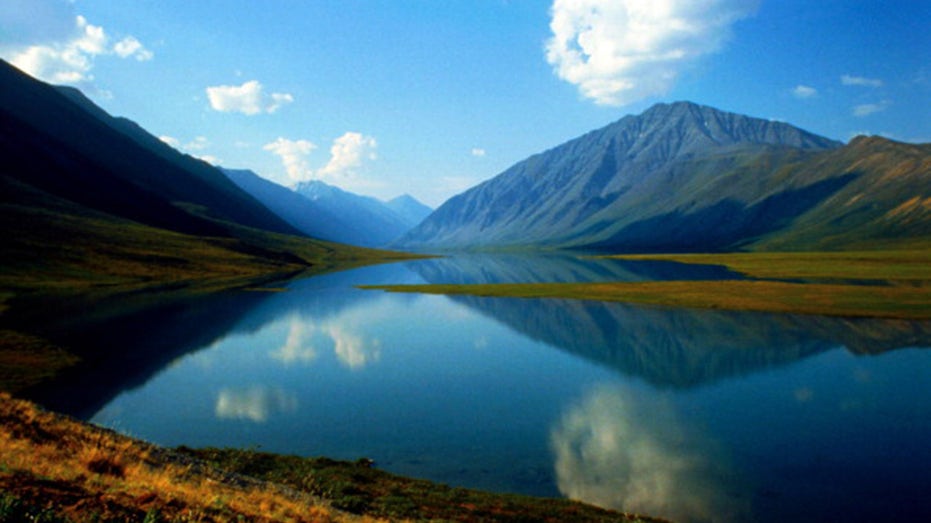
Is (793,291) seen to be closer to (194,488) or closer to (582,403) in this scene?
(582,403)

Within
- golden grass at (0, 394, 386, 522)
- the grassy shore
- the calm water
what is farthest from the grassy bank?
the grassy shore

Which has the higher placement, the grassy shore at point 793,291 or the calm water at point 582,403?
the grassy shore at point 793,291

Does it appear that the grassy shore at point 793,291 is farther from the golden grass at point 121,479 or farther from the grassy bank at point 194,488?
the golden grass at point 121,479

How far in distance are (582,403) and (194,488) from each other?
30.3 m

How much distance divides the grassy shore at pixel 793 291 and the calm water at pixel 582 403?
416 inches

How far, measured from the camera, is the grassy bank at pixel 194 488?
11.6 meters

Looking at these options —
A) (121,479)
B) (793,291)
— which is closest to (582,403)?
(121,479)

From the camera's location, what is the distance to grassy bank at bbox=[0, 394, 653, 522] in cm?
1164

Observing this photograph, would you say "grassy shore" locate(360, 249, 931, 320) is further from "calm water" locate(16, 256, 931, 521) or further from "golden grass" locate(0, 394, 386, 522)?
"golden grass" locate(0, 394, 386, 522)

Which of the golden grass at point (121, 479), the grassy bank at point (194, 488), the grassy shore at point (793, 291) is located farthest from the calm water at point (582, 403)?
the golden grass at point (121, 479)

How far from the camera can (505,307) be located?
94812 mm

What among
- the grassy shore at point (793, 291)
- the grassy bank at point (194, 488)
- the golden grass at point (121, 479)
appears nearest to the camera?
the grassy bank at point (194, 488)

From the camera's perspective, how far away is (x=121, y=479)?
15062mm

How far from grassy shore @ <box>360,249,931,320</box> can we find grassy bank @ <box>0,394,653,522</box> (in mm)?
74324
